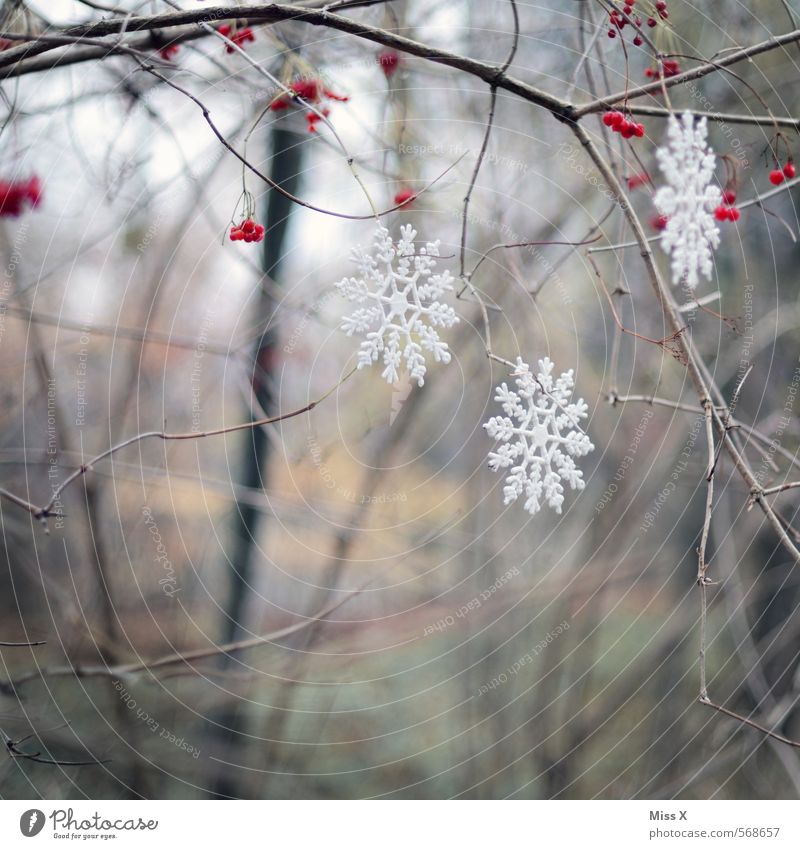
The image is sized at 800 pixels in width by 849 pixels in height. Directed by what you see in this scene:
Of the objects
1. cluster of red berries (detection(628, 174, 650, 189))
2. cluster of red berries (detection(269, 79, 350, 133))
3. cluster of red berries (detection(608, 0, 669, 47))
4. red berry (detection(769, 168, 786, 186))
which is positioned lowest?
cluster of red berries (detection(628, 174, 650, 189))

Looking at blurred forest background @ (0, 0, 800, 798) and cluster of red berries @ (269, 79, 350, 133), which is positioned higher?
cluster of red berries @ (269, 79, 350, 133)

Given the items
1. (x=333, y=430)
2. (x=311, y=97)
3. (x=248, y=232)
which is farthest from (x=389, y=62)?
(x=333, y=430)

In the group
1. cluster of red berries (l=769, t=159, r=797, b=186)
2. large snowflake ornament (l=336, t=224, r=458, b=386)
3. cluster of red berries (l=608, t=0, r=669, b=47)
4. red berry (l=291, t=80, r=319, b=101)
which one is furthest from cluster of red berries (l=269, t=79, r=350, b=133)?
cluster of red berries (l=769, t=159, r=797, b=186)

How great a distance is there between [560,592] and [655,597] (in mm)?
110

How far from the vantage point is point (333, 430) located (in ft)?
1.78

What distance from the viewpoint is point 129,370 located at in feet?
1.70

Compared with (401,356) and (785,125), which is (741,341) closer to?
A: (785,125)

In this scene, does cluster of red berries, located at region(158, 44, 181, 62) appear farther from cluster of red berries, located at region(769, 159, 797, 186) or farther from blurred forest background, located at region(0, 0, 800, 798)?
cluster of red berries, located at region(769, 159, 797, 186)

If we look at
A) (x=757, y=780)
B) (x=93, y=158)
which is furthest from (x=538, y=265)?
(x=757, y=780)

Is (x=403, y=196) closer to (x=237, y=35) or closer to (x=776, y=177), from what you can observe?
(x=237, y=35)

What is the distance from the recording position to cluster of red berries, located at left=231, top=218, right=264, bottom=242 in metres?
0.47

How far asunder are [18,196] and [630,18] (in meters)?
0.50

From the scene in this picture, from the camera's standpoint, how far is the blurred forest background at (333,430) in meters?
0.49

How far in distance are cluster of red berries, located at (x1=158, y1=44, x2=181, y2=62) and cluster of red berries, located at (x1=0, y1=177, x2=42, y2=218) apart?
5.2 inches
